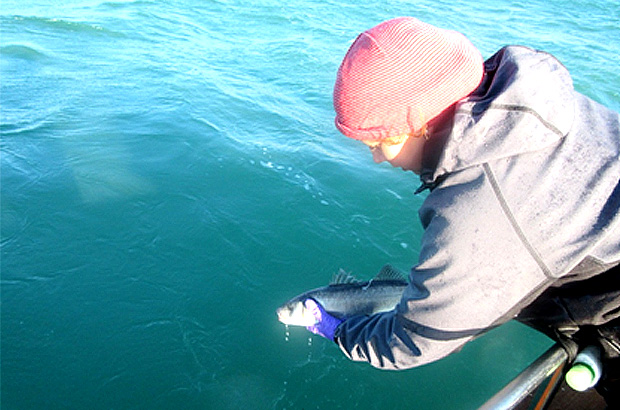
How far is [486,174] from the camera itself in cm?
182

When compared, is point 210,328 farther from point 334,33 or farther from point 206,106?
point 334,33

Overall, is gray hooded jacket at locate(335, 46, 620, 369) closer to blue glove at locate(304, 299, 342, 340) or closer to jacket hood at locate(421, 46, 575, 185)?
jacket hood at locate(421, 46, 575, 185)

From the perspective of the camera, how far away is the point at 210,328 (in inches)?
209

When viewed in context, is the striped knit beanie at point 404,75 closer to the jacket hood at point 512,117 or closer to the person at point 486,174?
the person at point 486,174

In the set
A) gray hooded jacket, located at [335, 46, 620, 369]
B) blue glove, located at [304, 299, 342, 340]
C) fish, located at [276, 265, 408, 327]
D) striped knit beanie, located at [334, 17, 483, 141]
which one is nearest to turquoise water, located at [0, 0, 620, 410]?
fish, located at [276, 265, 408, 327]

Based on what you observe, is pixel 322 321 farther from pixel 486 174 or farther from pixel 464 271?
pixel 486 174

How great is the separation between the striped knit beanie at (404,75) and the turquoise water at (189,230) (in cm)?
371

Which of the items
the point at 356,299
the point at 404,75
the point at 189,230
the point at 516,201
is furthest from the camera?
the point at 189,230

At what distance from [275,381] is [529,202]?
389 centimetres

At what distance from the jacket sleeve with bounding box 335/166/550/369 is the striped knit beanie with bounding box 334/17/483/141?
14.2 inches

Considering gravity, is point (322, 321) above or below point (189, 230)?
above

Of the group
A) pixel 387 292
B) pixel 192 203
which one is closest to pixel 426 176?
pixel 387 292

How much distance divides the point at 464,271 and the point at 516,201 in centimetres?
35

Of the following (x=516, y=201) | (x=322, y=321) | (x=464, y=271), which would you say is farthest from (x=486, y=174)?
(x=322, y=321)
